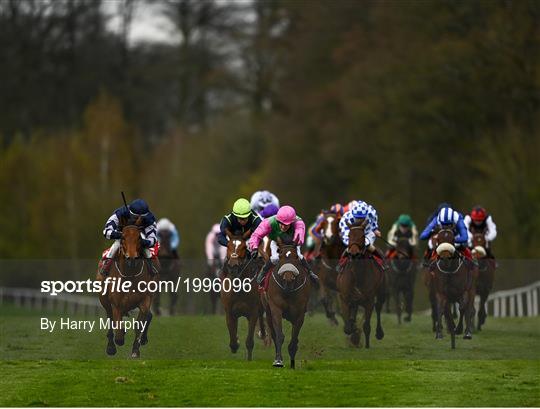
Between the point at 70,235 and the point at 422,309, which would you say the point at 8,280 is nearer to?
the point at 422,309

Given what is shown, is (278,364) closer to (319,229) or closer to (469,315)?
(469,315)

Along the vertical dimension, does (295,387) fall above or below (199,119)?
below

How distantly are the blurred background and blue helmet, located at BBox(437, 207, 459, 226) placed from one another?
695 inches

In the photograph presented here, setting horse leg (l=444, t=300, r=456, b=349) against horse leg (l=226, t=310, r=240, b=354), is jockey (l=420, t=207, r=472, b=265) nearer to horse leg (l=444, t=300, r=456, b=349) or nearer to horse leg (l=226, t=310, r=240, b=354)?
horse leg (l=444, t=300, r=456, b=349)

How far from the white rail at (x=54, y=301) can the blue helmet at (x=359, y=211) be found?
3779 mm

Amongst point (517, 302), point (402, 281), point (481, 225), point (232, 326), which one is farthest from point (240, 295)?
point (517, 302)

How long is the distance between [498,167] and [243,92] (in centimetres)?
2423

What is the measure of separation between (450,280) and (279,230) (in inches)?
141

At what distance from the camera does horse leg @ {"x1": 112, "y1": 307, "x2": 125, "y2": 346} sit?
907 inches

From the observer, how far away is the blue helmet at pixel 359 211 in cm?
2438

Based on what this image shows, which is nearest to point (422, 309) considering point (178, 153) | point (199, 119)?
point (178, 153)

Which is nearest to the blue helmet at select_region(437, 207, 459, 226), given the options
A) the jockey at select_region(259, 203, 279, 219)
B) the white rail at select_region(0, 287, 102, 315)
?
the jockey at select_region(259, 203, 279, 219)

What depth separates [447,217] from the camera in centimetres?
2444

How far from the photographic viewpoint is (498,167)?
45.0 m
